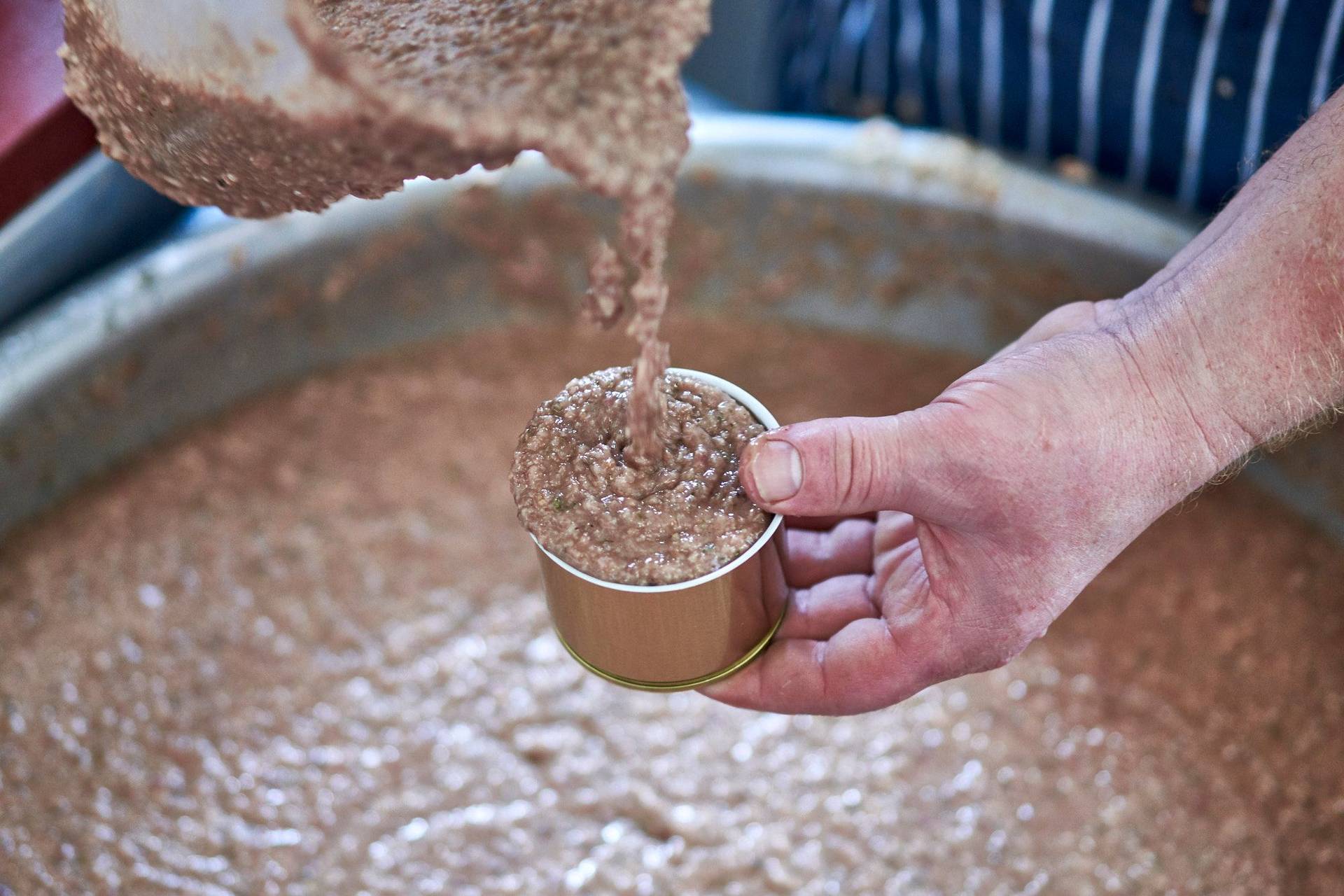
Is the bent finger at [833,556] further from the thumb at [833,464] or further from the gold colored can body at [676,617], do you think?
the thumb at [833,464]

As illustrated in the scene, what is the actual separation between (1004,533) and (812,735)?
0.57 meters

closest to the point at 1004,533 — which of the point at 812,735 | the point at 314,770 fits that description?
the point at 812,735

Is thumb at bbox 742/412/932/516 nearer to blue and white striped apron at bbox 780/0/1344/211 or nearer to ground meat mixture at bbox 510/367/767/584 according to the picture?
ground meat mixture at bbox 510/367/767/584

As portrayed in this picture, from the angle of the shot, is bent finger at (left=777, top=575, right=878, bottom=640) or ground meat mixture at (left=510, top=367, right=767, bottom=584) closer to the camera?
Result: ground meat mixture at (left=510, top=367, right=767, bottom=584)

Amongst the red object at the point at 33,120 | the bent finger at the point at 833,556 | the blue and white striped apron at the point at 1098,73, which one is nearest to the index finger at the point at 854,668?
the bent finger at the point at 833,556

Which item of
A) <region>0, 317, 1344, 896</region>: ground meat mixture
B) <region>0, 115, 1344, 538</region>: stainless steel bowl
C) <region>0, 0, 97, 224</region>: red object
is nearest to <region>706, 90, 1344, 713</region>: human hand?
<region>0, 317, 1344, 896</region>: ground meat mixture

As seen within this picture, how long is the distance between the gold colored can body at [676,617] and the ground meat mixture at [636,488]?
0.01 metres

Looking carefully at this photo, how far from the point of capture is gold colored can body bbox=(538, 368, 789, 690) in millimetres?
974

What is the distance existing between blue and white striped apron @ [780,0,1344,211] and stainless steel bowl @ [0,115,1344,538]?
0.10 meters

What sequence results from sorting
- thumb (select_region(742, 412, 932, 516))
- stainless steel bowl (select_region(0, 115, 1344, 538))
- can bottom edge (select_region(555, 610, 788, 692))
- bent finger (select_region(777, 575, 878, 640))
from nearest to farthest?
thumb (select_region(742, 412, 932, 516)), can bottom edge (select_region(555, 610, 788, 692)), bent finger (select_region(777, 575, 878, 640)), stainless steel bowl (select_region(0, 115, 1344, 538))

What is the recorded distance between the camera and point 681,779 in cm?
145

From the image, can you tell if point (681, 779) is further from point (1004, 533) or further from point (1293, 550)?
point (1293, 550)

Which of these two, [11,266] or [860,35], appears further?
[860,35]

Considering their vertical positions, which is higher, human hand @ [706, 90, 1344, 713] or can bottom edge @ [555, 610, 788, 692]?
human hand @ [706, 90, 1344, 713]
